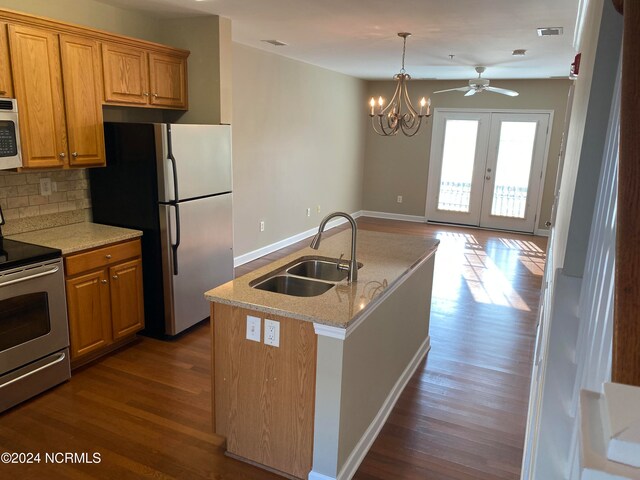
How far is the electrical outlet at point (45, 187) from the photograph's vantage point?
3430 mm

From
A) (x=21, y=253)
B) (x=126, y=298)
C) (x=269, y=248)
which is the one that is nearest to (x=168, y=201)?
(x=126, y=298)

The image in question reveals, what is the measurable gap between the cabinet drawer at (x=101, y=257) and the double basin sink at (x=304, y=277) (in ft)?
4.46

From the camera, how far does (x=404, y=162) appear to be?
895cm

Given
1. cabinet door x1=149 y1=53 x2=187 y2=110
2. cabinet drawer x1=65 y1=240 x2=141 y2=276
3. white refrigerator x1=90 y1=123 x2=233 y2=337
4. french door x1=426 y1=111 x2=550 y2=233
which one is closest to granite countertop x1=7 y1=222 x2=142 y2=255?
cabinet drawer x1=65 y1=240 x2=141 y2=276

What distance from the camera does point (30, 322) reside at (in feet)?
9.23

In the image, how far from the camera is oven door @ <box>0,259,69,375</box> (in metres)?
2.67

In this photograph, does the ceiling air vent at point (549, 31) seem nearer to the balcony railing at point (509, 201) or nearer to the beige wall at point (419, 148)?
the beige wall at point (419, 148)

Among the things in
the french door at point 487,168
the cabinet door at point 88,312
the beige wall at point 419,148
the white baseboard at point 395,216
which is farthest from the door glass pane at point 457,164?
the cabinet door at point 88,312

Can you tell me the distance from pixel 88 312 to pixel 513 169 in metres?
7.19

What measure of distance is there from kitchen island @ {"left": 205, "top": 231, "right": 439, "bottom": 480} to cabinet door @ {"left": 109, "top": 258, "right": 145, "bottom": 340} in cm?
138

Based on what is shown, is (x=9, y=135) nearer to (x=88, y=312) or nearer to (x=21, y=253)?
(x=21, y=253)

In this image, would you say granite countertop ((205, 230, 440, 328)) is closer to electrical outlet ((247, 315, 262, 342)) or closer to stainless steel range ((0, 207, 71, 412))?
electrical outlet ((247, 315, 262, 342))

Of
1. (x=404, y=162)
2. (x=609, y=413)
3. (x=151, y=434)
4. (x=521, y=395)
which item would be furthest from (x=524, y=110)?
(x=609, y=413)

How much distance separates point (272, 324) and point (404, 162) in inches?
285
